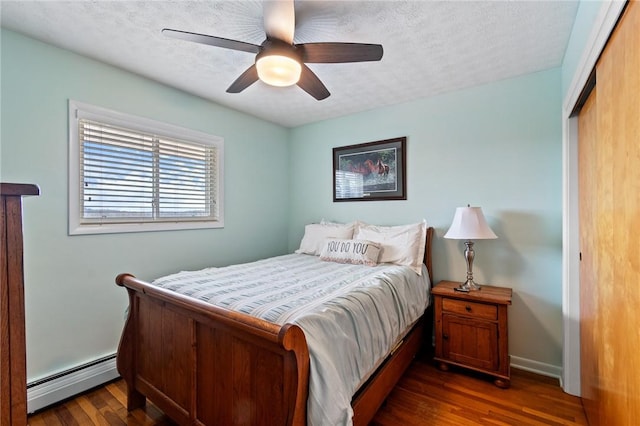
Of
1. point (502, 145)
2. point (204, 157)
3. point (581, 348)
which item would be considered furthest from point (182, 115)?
point (581, 348)

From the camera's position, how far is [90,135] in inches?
89.3

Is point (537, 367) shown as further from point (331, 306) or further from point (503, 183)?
point (331, 306)

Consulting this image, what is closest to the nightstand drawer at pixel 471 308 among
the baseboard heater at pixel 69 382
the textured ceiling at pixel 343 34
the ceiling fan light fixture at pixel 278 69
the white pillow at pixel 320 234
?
the white pillow at pixel 320 234

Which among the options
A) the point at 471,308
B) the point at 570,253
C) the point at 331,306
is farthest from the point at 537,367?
the point at 331,306

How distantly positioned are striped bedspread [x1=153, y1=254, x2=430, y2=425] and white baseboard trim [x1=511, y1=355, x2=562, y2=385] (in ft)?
2.91

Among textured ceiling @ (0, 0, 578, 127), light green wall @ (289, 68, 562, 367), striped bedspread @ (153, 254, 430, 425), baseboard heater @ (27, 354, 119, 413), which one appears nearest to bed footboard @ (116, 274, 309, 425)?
striped bedspread @ (153, 254, 430, 425)

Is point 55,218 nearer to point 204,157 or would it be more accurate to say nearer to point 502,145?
point 204,157

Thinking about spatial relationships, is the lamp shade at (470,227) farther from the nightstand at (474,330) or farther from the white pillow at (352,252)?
the white pillow at (352,252)

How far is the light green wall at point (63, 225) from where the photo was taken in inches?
76.7

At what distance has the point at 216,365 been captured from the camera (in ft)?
4.72

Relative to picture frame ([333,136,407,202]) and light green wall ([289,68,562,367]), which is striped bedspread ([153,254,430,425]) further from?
picture frame ([333,136,407,202])

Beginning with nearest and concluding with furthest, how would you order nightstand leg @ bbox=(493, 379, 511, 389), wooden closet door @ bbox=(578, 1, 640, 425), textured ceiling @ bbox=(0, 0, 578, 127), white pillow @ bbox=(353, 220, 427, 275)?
1. wooden closet door @ bbox=(578, 1, 640, 425)
2. textured ceiling @ bbox=(0, 0, 578, 127)
3. nightstand leg @ bbox=(493, 379, 511, 389)
4. white pillow @ bbox=(353, 220, 427, 275)

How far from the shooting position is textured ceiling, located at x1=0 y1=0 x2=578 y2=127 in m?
1.71

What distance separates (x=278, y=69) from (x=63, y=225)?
193 centimetres
